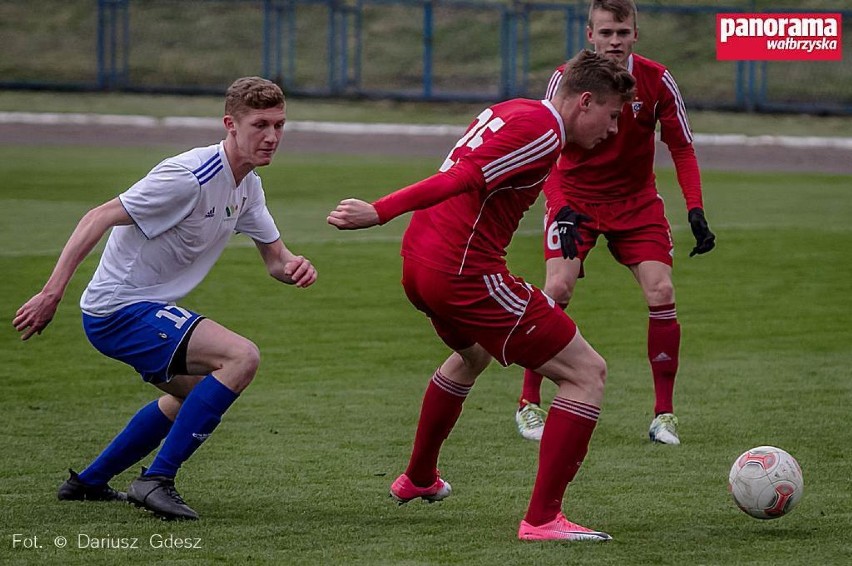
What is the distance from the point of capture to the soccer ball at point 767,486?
5.21 m

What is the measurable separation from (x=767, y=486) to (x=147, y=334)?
2.50 metres

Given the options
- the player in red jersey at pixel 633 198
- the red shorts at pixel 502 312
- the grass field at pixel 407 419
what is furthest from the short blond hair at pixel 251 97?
the player in red jersey at pixel 633 198

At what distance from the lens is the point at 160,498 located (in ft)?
17.1

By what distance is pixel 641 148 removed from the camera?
24.1ft

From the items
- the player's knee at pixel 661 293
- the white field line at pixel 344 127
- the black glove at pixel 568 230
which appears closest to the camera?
the black glove at pixel 568 230

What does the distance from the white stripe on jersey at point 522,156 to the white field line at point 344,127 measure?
68.9 feet

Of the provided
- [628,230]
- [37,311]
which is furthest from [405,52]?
[37,311]

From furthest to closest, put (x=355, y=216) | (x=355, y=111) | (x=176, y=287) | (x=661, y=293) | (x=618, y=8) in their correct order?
(x=355, y=111) < (x=661, y=293) < (x=618, y=8) < (x=176, y=287) < (x=355, y=216)

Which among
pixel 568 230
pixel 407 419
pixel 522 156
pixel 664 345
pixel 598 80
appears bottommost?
pixel 407 419

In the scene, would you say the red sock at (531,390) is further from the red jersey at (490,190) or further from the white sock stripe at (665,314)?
the red jersey at (490,190)

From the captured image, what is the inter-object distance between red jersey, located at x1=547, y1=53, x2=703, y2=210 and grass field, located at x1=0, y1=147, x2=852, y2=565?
1.25 m

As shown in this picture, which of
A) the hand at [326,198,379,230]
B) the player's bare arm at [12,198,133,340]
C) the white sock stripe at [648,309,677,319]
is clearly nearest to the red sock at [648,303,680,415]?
the white sock stripe at [648,309,677,319]

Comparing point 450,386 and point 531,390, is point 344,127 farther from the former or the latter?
point 450,386

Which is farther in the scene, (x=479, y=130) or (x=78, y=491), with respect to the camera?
(x=78, y=491)
